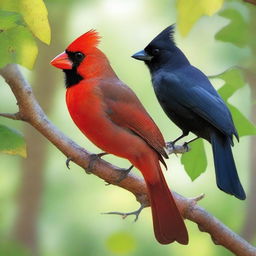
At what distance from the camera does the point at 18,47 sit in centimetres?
122

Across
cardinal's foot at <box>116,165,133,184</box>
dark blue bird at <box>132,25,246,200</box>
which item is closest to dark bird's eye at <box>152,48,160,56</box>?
dark blue bird at <box>132,25,246,200</box>

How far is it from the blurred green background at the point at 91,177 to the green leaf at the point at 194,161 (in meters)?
1.64

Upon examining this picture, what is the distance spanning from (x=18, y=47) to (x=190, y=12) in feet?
1.06

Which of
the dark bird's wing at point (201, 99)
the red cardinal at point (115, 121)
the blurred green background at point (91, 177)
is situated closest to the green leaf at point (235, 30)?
the red cardinal at point (115, 121)

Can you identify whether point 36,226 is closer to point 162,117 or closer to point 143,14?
point 162,117

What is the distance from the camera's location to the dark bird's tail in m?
1.81

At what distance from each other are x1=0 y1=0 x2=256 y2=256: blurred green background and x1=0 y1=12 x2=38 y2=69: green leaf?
2.09m

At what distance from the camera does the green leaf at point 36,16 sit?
1166mm

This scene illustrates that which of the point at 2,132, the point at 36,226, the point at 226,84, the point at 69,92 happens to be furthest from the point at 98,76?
the point at 36,226

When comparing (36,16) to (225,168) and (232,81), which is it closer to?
(232,81)

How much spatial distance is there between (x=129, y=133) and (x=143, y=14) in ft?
8.32

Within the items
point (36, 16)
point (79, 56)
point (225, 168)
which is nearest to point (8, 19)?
point (36, 16)

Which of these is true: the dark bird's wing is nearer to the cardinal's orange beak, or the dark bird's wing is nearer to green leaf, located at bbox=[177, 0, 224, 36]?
the cardinal's orange beak

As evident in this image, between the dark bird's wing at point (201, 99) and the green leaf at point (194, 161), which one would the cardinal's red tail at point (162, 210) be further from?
the dark bird's wing at point (201, 99)
